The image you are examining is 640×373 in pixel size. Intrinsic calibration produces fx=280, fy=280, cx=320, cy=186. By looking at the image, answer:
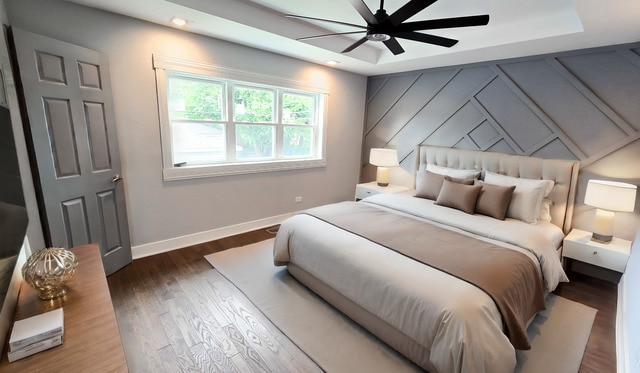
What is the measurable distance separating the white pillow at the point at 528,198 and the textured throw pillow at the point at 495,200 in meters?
0.07

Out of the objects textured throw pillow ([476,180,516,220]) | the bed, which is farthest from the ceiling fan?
textured throw pillow ([476,180,516,220])

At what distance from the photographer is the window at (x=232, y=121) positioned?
3131mm

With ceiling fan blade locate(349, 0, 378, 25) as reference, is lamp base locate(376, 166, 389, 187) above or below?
below

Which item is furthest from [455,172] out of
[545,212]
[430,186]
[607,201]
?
[607,201]

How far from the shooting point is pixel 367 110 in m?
5.05

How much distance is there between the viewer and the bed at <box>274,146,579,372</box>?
1.58 meters

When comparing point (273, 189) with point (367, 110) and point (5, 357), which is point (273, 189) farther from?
point (5, 357)

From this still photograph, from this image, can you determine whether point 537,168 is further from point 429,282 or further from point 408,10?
point 408,10

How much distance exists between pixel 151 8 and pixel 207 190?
1904mm

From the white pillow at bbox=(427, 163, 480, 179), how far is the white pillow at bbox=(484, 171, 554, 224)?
497mm

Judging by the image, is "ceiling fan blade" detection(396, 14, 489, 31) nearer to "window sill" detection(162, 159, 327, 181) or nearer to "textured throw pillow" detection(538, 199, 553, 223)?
"textured throw pillow" detection(538, 199, 553, 223)

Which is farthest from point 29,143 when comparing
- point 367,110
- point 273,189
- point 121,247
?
point 367,110

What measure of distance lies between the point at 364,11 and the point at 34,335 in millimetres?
2334

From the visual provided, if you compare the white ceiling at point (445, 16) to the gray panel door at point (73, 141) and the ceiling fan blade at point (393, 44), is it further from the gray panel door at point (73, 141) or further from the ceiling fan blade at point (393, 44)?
the gray panel door at point (73, 141)
